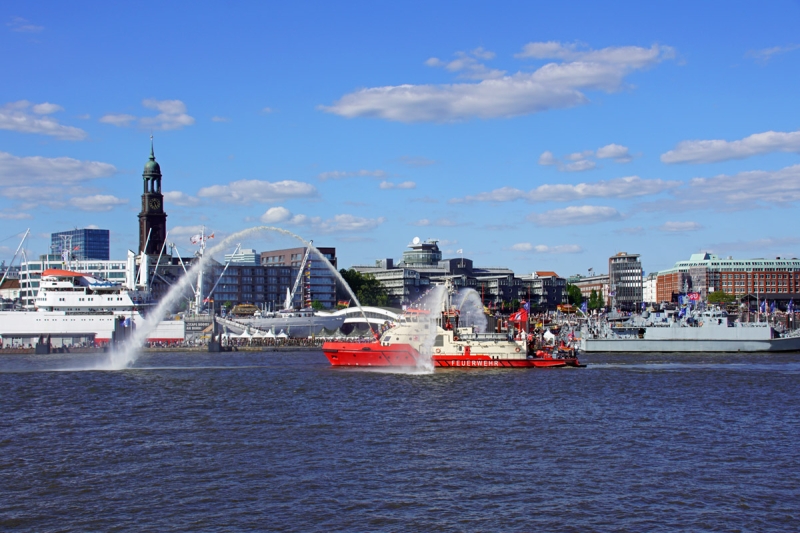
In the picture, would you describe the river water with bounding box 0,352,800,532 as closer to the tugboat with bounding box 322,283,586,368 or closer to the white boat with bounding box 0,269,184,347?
the tugboat with bounding box 322,283,586,368

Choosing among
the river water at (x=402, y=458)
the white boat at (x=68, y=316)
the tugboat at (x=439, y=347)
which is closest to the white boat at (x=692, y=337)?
the tugboat at (x=439, y=347)

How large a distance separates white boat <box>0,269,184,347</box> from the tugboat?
283 ft

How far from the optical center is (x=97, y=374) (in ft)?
306

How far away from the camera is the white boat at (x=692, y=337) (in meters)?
139

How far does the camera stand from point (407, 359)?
9338cm

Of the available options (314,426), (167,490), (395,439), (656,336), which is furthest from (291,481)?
(656,336)

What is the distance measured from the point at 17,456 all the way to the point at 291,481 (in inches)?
604

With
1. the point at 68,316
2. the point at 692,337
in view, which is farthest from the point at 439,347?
the point at 68,316

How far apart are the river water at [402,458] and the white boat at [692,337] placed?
230 feet

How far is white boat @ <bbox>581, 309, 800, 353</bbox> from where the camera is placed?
457 feet

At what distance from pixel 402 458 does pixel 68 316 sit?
457ft

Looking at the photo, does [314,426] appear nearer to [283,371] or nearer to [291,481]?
[291,481]

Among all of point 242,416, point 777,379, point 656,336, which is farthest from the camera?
point 656,336

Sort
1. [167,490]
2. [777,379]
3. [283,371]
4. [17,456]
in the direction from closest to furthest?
[167,490], [17,456], [777,379], [283,371]
